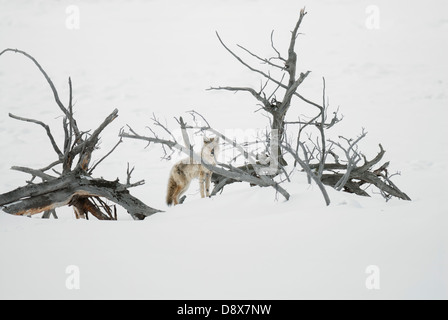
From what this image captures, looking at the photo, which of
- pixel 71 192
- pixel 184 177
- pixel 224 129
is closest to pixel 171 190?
pixel 184 177

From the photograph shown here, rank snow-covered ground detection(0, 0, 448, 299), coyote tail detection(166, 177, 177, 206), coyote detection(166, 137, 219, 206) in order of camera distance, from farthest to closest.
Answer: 1. coyote tail detection(166, 177, 177, 206)
2. coyote detection(166, 137, 219, 206)
3. snow-covered ground detection(0, 0, 448, 299)

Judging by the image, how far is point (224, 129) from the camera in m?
13.0

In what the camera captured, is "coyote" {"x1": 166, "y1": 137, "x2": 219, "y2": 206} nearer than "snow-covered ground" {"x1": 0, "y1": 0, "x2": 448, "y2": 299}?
No

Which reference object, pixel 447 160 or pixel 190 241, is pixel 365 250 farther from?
pixel 447 160

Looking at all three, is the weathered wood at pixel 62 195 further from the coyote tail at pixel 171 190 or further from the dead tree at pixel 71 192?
the coyote tail at pixel 171 190

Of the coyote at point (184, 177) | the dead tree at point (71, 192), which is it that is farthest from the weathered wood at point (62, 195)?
the coyote at point (184, 177)

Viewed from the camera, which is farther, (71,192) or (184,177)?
(184,177)

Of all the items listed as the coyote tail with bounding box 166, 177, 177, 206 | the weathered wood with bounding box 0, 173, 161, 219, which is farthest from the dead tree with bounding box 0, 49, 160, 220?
the coyote tail with bounding box 166, 177, 177, 206

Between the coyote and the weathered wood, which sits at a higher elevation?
the coyote

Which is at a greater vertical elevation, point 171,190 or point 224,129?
point 224,129

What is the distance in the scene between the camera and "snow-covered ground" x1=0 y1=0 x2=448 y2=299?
11.1 feet

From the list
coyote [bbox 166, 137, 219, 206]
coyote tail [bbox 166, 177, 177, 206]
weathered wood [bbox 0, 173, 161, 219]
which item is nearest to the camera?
weathered wood [bbox 0, 173, 161, 219]

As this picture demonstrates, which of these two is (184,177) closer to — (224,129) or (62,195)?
(62,195)

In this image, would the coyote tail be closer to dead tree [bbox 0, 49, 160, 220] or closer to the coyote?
the coyote
